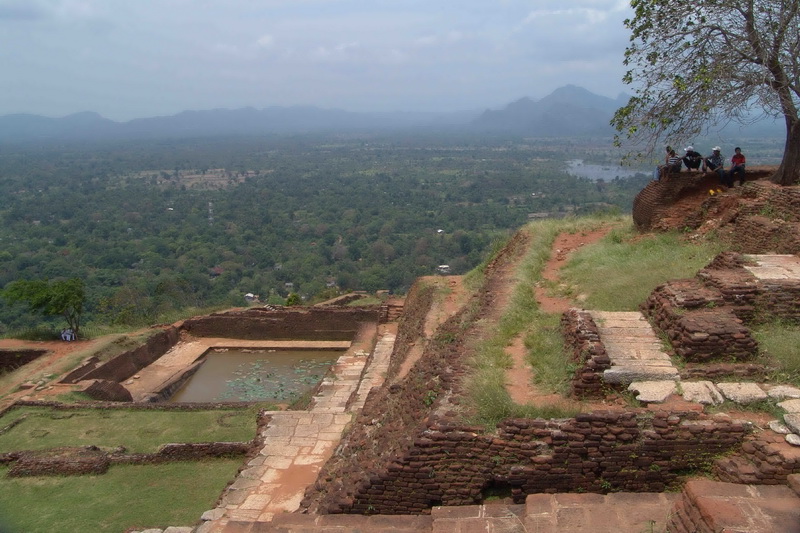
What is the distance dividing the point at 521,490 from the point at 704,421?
164 cm

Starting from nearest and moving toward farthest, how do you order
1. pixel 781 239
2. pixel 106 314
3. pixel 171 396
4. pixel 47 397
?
1. pixel 781 239
2. pixel 47 397
3. pixel 171 396
4. pixel 106 314

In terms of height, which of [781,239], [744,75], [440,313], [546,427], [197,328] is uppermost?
[744,75]

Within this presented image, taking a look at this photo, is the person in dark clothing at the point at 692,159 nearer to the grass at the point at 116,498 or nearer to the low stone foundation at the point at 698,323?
the low stone foundation at the point at 698,323

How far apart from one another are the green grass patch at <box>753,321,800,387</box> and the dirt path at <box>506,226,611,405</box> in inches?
82.0

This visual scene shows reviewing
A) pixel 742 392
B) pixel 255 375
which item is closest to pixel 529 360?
pixel 742 392

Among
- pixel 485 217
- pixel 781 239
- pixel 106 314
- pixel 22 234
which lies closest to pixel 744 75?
pixel 781 239

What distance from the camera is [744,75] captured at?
9383mm

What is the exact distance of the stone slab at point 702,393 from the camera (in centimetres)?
506

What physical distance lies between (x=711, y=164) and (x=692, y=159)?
1.34 feet

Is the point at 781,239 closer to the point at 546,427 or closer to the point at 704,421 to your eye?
the point at 704,421

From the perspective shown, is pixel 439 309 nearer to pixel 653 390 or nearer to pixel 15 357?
pixel 653 390

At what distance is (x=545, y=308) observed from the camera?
855 centimetres

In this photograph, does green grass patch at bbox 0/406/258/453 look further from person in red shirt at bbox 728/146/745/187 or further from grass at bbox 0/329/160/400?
person in red shirt at bbox 728/146/745/187

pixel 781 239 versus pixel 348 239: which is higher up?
pixel 781 239
